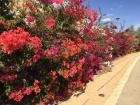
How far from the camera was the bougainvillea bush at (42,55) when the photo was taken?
25.6 feet

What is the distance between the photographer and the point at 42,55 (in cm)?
857

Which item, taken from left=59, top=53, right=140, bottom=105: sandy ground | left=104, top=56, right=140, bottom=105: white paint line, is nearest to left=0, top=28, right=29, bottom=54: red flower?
left=59, top=53, right=140, bottom=105: sandy ground

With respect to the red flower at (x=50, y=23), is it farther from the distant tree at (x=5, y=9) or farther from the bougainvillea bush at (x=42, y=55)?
the distant tree at (x=5, y=9)

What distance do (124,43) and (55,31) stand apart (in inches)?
682

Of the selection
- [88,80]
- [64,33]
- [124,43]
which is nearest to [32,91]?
[64,33]

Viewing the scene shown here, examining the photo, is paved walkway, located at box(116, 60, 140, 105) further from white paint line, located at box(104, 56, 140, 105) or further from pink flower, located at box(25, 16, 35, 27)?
pink flower, located at box(25, 16, 35, 27)

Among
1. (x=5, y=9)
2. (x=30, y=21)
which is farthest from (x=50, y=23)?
(x=5, y=9)

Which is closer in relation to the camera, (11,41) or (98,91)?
(11,41)

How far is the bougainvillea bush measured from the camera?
779 cm

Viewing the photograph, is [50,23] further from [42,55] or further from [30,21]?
[42,55]

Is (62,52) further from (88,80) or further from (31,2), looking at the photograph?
(88,80)

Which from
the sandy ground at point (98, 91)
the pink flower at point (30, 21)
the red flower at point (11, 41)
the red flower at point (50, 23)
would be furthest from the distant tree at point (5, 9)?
the sandy ground at point (98, 91)

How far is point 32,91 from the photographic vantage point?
8.64 meters

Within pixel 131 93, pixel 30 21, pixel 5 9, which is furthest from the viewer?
pixel 131 93
